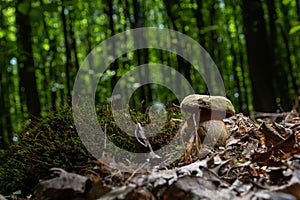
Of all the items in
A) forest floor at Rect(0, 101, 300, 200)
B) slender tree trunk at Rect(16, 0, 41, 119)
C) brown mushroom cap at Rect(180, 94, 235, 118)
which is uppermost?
slender tree trunk at Rect(16, 0, 41, 119)

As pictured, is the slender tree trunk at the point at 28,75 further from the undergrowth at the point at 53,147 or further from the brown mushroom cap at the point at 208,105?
the brown mushroom cap at the point at 208,105

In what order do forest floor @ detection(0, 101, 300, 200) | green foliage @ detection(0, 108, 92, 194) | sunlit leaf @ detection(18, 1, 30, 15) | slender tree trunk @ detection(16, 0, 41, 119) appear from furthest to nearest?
slender tree trunk @ detection(16, 0, 41, 119), sunlit leaf @ detection(18, 1, 30, 15), green foliage @ detection(0, 108, 92, 194), forest floor @ detection(0, 101, 300, 200)

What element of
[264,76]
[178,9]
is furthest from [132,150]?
[178,9]

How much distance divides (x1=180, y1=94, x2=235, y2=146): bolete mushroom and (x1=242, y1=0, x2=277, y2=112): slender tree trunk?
167 inches

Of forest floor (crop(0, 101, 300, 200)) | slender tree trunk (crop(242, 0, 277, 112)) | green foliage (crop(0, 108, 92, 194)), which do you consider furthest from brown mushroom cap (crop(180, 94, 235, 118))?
slender tree trunk (crop(242, 0, 277, 112))

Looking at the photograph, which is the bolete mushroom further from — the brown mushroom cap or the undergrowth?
the undergrowth

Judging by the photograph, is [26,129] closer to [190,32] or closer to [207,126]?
[207,126]

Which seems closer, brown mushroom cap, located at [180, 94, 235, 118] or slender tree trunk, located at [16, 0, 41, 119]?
brown mushroom cap, located at [180, 94, 235, 118]

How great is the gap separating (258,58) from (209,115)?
4.34 m

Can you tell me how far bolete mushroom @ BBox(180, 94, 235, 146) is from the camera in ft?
7.95

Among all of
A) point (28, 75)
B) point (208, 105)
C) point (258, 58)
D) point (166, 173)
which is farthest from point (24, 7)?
point (28, 75)

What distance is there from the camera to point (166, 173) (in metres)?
1.53

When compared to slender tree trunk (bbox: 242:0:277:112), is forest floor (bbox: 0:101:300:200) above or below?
below

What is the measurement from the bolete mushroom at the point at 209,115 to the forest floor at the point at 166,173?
7cm
